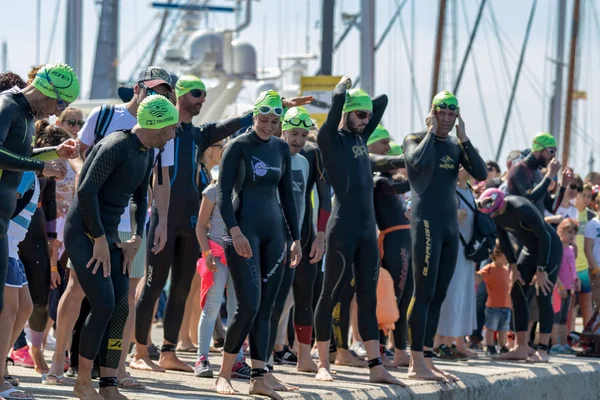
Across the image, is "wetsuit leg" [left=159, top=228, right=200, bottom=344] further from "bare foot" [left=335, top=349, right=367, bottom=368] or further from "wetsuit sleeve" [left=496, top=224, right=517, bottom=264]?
"wetsuit sleeve" [left=496, top=224, right=517, bottom=264]

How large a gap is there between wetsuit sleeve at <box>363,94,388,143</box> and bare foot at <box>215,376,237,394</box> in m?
2.34

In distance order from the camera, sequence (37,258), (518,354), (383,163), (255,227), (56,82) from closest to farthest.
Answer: (56,82) → (255,227) → (37,258) → (383,163) → (518,354)

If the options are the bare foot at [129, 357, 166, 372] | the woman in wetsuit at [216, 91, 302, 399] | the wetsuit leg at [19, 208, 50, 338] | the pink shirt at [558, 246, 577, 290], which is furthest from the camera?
the pink shirt at [558, 246, 577, 290]

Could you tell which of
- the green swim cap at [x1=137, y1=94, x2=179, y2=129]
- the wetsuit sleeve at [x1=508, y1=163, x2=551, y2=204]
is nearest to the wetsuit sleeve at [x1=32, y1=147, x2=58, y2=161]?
the green swim cap at [x1=137, y1=94, x2=179, y2=129]

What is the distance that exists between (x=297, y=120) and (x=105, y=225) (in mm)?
2408

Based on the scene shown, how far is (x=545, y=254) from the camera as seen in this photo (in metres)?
11.0

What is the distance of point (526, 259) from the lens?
11234 mm

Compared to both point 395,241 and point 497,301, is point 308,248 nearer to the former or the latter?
point 395,241

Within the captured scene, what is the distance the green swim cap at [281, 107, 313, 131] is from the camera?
8.84 m

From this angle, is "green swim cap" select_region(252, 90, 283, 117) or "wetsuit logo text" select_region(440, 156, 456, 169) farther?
"wetsuit logo text" select_region(440, 156, 456, 169)

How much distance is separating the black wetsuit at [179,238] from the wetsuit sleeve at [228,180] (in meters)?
0.92

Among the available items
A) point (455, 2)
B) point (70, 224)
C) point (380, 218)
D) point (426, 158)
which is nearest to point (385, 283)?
point (380, 218)

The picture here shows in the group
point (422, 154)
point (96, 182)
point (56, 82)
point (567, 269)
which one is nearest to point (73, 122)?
point (56, 82)

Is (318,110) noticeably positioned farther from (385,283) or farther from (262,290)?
(262,290)
